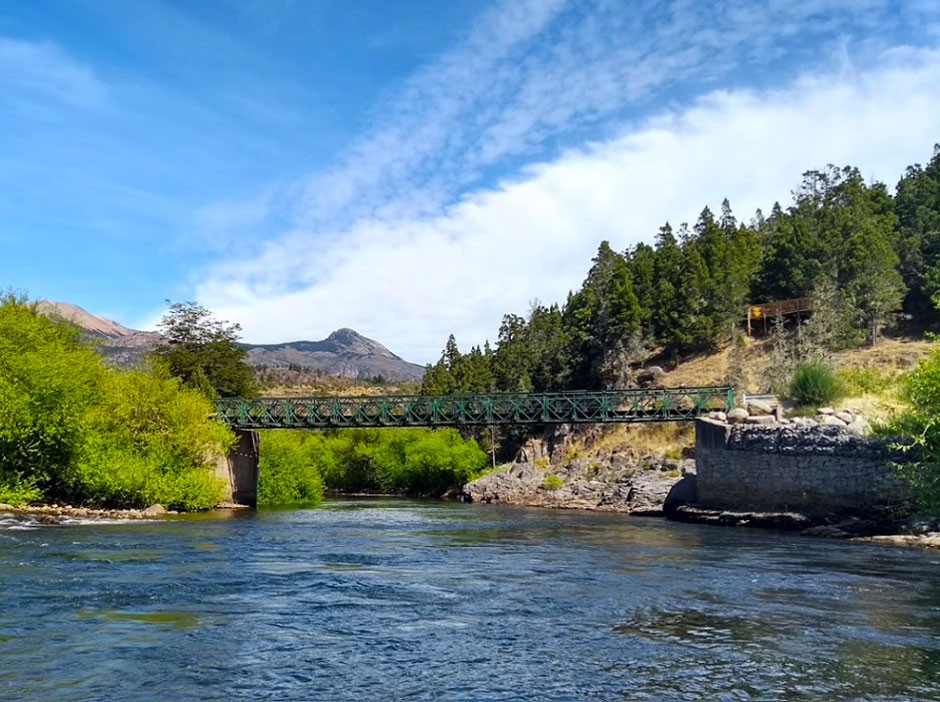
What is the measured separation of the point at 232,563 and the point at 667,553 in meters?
15.1

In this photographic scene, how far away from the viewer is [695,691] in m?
11.6

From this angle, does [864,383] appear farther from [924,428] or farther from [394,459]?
[394,459]

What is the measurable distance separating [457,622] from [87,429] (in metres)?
33.4

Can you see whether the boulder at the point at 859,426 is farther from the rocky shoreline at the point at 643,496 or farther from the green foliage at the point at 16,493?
the green foliage at the point at 16,493

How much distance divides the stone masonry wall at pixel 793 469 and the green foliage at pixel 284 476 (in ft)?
124

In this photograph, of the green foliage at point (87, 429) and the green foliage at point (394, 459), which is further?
the green foliage at point (394, 459)

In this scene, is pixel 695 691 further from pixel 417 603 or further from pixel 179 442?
pixel 179 442

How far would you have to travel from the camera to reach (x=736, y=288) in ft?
313

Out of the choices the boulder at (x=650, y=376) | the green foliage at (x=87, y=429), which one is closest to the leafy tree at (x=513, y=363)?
the boulder at (x=650, y=376)

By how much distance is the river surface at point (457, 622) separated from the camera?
11766mm

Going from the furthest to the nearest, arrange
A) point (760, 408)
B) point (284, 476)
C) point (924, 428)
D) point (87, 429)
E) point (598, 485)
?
point (284, 476) → point (598, 485) → point (760, 408) → point (87, 429) → point (924, 428)

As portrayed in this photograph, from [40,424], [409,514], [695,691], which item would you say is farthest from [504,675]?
[409,514]

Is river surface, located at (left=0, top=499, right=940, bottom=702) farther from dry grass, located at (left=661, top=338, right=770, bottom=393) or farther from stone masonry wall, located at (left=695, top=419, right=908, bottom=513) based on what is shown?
dry grass, located at (left=661, top=338, right=770, bottom=393)

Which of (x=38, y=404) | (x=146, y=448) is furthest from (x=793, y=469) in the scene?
(x=38, y=404)
